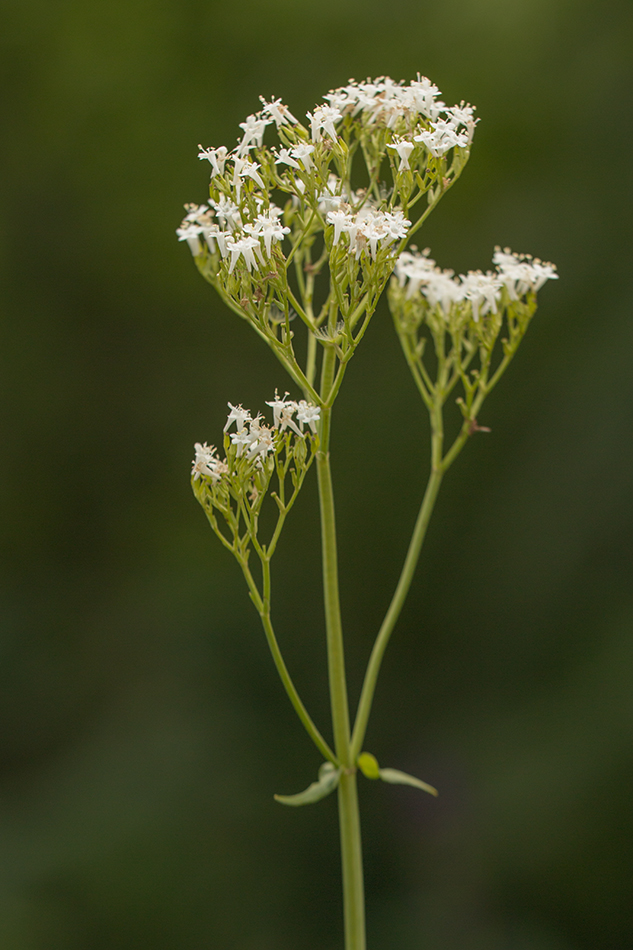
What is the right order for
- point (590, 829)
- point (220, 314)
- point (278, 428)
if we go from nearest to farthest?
1. point (278, 428)
2. point (590, 829)
3. point (220, 314)

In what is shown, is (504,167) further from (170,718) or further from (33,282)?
(170,718)

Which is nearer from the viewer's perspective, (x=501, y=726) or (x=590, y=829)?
(x=590, y=829)

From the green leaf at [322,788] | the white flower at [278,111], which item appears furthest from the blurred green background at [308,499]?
the white flower at [278,111]

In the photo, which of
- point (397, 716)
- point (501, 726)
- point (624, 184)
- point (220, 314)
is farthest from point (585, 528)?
point (220, 314)

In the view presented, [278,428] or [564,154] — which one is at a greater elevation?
[564,154]

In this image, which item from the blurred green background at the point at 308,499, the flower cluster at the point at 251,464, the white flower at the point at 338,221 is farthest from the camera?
the blurred green background at the point at 308,499

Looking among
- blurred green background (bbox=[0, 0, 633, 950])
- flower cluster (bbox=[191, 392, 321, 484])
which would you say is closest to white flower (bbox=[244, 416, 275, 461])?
flower cluster (bbox=[191, 392, 321, 484])

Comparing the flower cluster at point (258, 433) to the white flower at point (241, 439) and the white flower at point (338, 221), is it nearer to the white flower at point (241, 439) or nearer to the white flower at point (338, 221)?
the white flower at point (241, 439)
